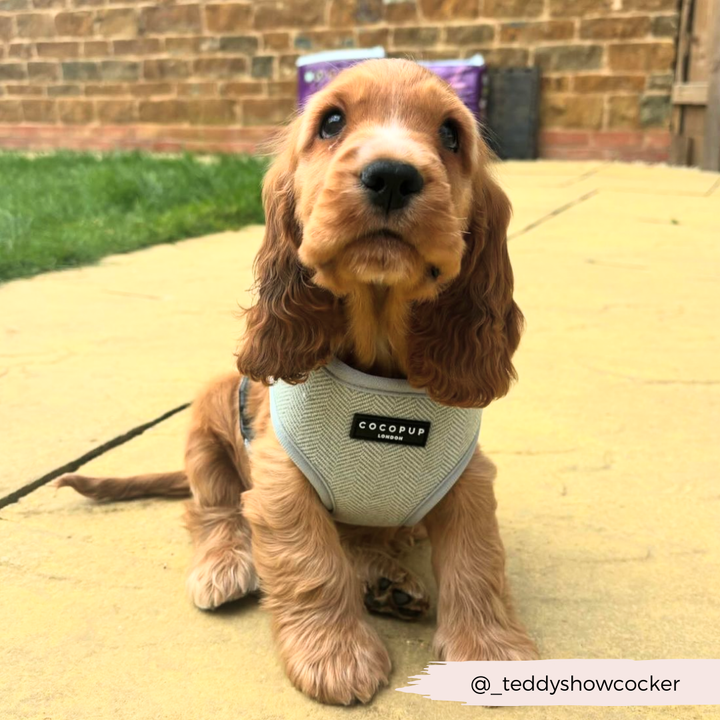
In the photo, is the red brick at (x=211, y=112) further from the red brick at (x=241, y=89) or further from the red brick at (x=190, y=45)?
the red brick at (x=190, y=45)

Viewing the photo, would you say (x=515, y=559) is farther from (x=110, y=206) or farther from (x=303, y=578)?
(x=110, y=206)

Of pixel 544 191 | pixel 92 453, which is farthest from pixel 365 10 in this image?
pixel 92 453

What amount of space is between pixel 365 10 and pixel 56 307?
8438 mm

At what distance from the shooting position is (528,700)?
1.84 metres

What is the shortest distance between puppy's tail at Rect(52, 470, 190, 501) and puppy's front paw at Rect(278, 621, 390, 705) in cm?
92

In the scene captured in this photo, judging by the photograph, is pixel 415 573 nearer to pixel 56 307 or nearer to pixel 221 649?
pixel 221 649

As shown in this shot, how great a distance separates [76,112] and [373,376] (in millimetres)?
13930

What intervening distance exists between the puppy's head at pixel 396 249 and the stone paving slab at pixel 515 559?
661 mm

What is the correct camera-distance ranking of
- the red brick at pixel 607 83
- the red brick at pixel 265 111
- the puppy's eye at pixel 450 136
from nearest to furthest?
1. the puppy's eye at pixel 450 136
2. the red brick at pixel 607 83
3. the red brick at pixel 265 111

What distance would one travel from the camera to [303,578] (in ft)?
6.57

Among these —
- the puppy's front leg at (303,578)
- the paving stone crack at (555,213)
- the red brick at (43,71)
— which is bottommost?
the paving stone crack at (555,213)

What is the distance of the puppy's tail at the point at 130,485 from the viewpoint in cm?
260

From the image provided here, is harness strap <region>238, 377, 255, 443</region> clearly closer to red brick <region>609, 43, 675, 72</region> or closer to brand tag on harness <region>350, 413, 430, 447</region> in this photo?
brand tag on harness <region>350, 413, 430, 447</region>

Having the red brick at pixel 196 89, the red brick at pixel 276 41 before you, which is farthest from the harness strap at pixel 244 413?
the red brick at pixel 196 89
